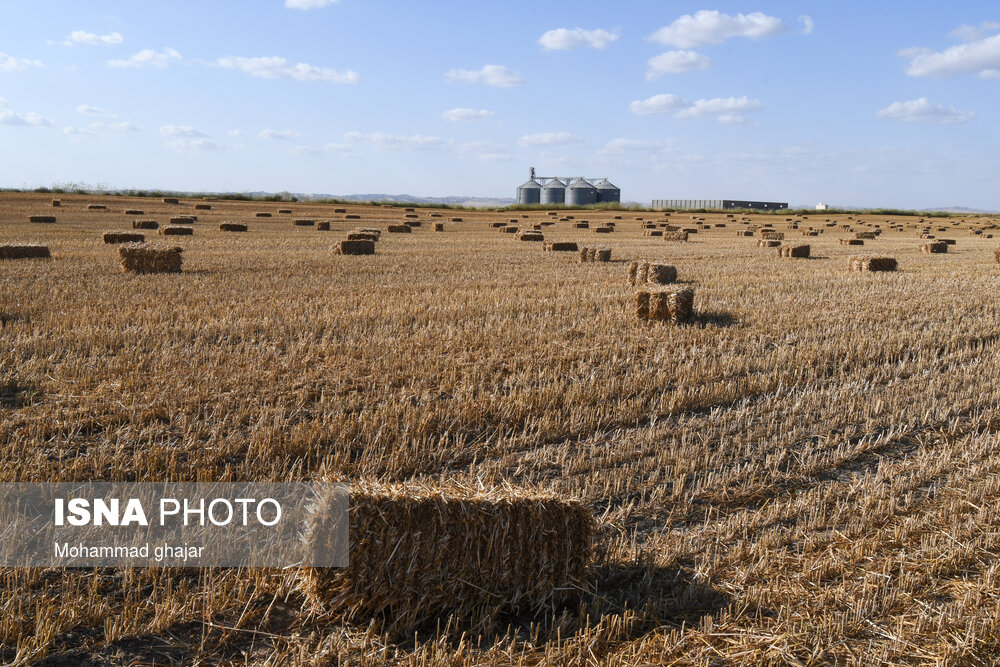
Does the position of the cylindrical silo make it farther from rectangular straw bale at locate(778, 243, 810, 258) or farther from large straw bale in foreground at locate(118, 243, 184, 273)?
large straw bale in foreground at locate(118, 243, 184, 273)

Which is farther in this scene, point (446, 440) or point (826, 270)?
point (826, 270)

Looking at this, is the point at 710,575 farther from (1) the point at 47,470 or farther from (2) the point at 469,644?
(1) the point at 47,470

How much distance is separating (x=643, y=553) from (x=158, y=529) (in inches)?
109

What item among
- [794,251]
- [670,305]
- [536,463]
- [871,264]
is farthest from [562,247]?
[536,463]

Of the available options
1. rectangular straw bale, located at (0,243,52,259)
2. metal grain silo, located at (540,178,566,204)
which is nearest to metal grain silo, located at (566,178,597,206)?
metal grain silo, located at (540,178,566,204)

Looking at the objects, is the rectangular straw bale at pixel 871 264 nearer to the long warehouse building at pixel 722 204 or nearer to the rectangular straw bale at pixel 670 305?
the rectangular straw bale at pixel 670 305

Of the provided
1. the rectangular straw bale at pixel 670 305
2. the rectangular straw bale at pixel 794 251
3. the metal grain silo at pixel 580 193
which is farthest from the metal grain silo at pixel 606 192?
the rectangular straw bale at pixel 670 305

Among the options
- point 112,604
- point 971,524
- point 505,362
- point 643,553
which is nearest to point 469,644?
point 643,553

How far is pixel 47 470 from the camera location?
500 centimetres

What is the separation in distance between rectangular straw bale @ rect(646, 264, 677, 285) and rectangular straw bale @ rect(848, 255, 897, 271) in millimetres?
6920

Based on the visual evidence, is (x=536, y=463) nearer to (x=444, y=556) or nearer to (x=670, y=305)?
(x=444, y=556)

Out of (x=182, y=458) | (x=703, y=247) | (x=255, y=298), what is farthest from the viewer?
(x=703, y=247)

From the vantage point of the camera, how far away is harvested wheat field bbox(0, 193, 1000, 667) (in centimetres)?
359

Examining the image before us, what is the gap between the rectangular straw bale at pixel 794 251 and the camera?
24219mm
